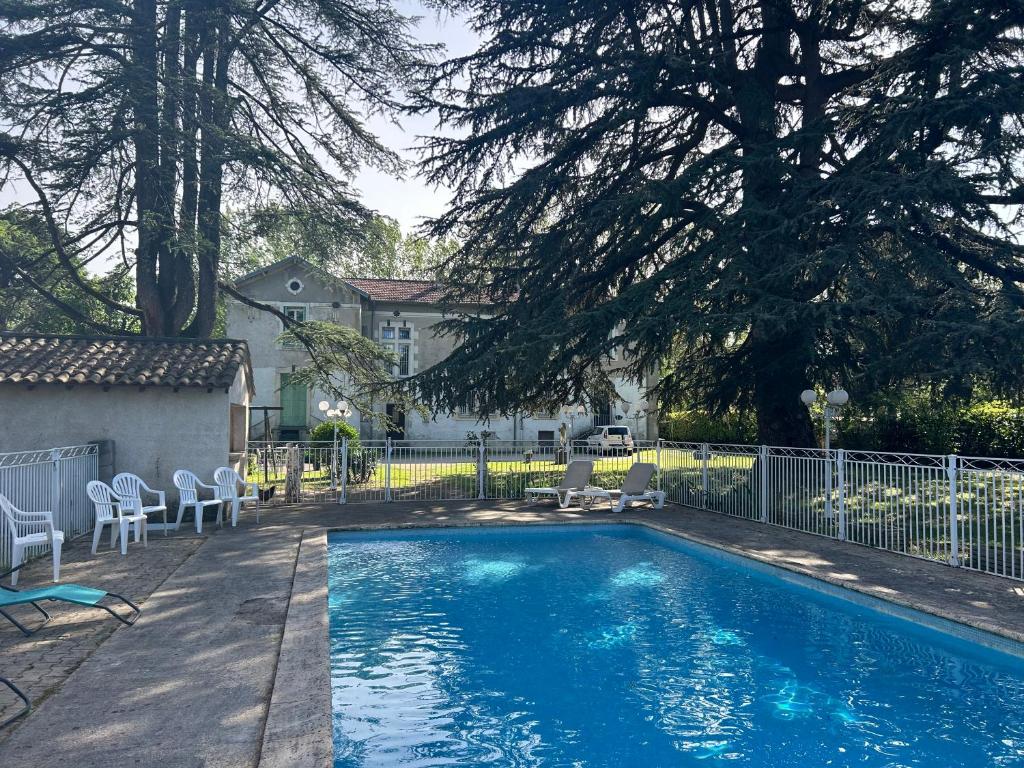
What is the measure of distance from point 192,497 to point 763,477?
999 cm

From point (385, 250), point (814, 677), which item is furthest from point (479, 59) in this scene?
point (814, 677)

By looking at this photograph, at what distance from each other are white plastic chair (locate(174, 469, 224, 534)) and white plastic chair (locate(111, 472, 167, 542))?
0.94 ft

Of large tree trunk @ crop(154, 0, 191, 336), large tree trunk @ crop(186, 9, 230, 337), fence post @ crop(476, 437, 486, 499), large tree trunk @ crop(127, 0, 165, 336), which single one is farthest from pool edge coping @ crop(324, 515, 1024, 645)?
large tree trunk @ crop(127, 0, 165, 336)

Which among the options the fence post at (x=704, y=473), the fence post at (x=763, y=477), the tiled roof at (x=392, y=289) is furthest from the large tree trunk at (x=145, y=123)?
the tiled roof at (x=392, y=289)

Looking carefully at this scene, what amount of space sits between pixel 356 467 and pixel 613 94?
11172 mm

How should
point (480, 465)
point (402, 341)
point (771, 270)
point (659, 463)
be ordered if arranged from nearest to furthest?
point (771, 270) → point (659, 463) → point (480, 465) → point (402, 341)

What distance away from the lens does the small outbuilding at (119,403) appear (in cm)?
1212

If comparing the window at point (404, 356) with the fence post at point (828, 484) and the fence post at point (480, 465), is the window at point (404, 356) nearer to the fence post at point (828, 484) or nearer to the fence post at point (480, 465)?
the fence post at point (480, 465)

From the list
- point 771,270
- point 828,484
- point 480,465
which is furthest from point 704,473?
point 480,465

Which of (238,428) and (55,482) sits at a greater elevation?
(238,428)

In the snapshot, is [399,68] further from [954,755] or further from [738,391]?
[954,755]

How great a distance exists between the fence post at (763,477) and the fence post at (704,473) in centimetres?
171

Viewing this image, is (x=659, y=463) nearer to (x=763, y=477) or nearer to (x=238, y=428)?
(x=763, y=477)

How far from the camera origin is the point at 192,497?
39.4ft
